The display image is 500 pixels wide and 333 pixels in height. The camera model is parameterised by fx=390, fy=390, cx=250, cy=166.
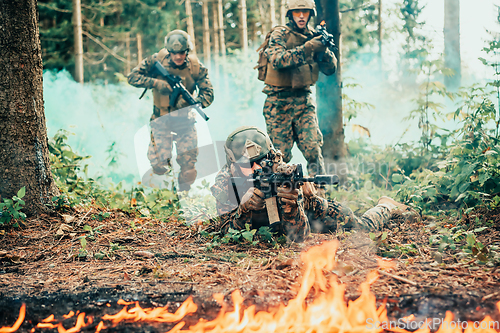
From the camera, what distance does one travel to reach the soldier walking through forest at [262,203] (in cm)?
344

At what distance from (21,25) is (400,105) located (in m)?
15.5

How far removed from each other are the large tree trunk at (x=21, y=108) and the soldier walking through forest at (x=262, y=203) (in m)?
1.93

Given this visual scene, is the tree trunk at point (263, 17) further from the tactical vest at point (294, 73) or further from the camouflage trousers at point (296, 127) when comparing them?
the camouflage trousers at point (296, 127)

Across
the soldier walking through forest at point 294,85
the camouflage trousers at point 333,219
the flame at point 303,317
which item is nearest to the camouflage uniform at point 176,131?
the soldier walking through forest at point 294,85

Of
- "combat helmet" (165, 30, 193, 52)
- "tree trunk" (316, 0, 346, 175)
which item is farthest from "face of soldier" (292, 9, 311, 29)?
"combat helmet" (165, 30, 193, 52)

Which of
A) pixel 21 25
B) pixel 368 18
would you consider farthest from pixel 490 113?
pixel 368 18

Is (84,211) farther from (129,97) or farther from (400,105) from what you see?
(400,105)

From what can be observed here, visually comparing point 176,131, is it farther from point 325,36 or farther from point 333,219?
A: point 333,219

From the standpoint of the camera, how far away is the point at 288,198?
3348mm

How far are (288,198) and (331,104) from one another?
307 centimetres

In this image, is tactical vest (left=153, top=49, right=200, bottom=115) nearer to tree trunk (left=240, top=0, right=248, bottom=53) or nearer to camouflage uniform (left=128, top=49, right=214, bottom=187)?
camouflage uniform (left=128, top=49, right=214, bottom=187)

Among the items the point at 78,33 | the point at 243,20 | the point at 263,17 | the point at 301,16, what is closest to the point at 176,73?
the point at 301,16

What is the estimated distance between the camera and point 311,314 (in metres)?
2.23

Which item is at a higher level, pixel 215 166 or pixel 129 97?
pixel 129 97
